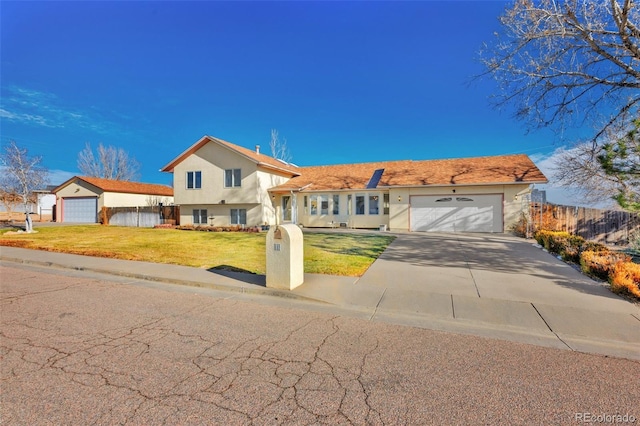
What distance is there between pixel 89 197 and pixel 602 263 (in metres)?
37.9

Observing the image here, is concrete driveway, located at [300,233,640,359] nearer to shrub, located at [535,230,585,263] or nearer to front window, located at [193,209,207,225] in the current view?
shrub, located at [535,230,585,263]

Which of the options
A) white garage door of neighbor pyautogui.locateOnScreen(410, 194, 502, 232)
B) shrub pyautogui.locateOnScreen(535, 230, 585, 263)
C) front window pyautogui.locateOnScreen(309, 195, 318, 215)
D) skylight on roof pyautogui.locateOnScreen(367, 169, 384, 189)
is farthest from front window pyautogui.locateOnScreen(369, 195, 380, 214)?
shrub pyautogui.locateOnScreen(535, 230, 585, 263)

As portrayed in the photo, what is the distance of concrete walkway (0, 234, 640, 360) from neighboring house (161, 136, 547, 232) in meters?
8.70

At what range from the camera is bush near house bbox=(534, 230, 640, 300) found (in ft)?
20.3

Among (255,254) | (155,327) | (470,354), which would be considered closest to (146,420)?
(155,327)

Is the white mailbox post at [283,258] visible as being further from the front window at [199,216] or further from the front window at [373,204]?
the front window at [199,216]

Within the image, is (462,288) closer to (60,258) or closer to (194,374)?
(194,374)

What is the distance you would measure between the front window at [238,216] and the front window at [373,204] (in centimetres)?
964

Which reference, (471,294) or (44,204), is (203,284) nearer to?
(471,294)

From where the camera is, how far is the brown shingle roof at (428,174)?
18083 mm

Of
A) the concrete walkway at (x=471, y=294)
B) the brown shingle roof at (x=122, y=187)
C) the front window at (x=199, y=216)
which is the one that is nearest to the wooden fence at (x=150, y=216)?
the front window at (x=199, y=216)

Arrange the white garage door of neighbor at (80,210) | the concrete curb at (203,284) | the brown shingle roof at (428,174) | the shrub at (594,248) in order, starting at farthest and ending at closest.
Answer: the white garage door of neighbor at (80,210) < the brown shingle roof at (428,174) < the shrub at (594,248) < the concrete curb at (203,284)

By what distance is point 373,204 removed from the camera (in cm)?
2181

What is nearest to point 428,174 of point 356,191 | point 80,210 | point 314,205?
point 356,191
